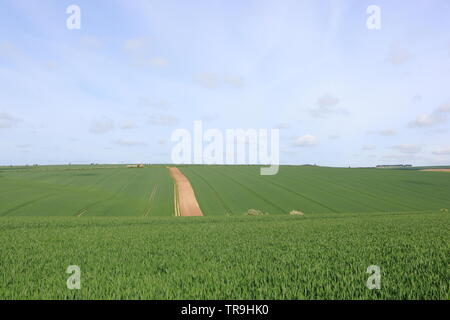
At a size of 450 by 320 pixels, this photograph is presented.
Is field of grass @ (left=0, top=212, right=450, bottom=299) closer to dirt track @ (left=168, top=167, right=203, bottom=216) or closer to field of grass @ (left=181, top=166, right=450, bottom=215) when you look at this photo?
dirt track @ (left=168, top=167, right=203, bottom=216)

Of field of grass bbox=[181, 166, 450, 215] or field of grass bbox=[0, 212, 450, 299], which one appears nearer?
field of grass bbox=[0, 212, 450, 299]

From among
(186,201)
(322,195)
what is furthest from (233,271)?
(322,195)

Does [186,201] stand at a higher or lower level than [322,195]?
lower

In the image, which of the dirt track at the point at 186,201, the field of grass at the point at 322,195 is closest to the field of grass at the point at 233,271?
the dirt track at the point at 186,201

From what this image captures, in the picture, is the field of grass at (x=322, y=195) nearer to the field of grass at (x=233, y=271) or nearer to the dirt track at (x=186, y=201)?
the dirt track at (x=186, y=201)

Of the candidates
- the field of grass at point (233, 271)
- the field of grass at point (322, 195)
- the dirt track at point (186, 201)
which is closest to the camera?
the field of grass at point (233, 271)

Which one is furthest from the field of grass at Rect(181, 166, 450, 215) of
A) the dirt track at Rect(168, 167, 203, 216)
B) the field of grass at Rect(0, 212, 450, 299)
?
the field of grass at Rect(0, 212, 450, 299)

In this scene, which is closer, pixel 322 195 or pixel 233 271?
pixel 233 271

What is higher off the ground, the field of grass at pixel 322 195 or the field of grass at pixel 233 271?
the field of grass at pixel 233 271

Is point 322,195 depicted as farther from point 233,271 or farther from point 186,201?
point 233,271

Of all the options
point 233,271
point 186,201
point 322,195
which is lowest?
point 186,201

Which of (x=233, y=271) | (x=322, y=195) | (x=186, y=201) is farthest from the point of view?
(x=322, y=195)
